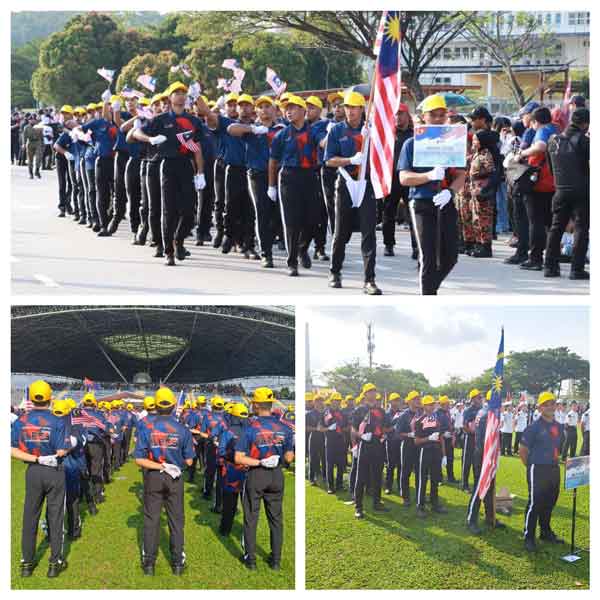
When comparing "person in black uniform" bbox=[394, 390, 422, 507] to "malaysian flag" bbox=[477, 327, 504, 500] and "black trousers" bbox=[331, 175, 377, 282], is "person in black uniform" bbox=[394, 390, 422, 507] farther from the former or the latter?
"black trousers" bbox=[331, 175, 377, 282]

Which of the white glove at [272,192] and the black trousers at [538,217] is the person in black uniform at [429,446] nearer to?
the white glove at [272,192]

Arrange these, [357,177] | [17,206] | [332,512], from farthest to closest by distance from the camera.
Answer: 1. [17,206]
2. [357,177]
3. [332,512]

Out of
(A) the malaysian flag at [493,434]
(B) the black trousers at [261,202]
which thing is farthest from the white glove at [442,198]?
(B) the black trousers at [261,202]

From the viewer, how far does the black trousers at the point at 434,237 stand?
8.96 metres

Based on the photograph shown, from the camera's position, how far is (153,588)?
8359 mm

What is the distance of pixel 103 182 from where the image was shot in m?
15.3

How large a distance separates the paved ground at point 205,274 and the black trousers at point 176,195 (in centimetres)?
54

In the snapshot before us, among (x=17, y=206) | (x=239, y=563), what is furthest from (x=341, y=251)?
(x=17, y=206)

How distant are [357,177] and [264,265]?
267 centimetres

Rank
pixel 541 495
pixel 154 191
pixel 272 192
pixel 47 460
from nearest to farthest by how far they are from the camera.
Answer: pixel 47 460, pixel 541 495, pixel 272 192, pixel 154 191

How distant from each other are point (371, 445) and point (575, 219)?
149 inches

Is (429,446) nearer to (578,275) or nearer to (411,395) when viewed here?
(411,395)

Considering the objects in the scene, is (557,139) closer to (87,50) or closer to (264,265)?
(264,265)

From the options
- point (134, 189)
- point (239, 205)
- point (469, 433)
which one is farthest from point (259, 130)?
point (469, 433)
